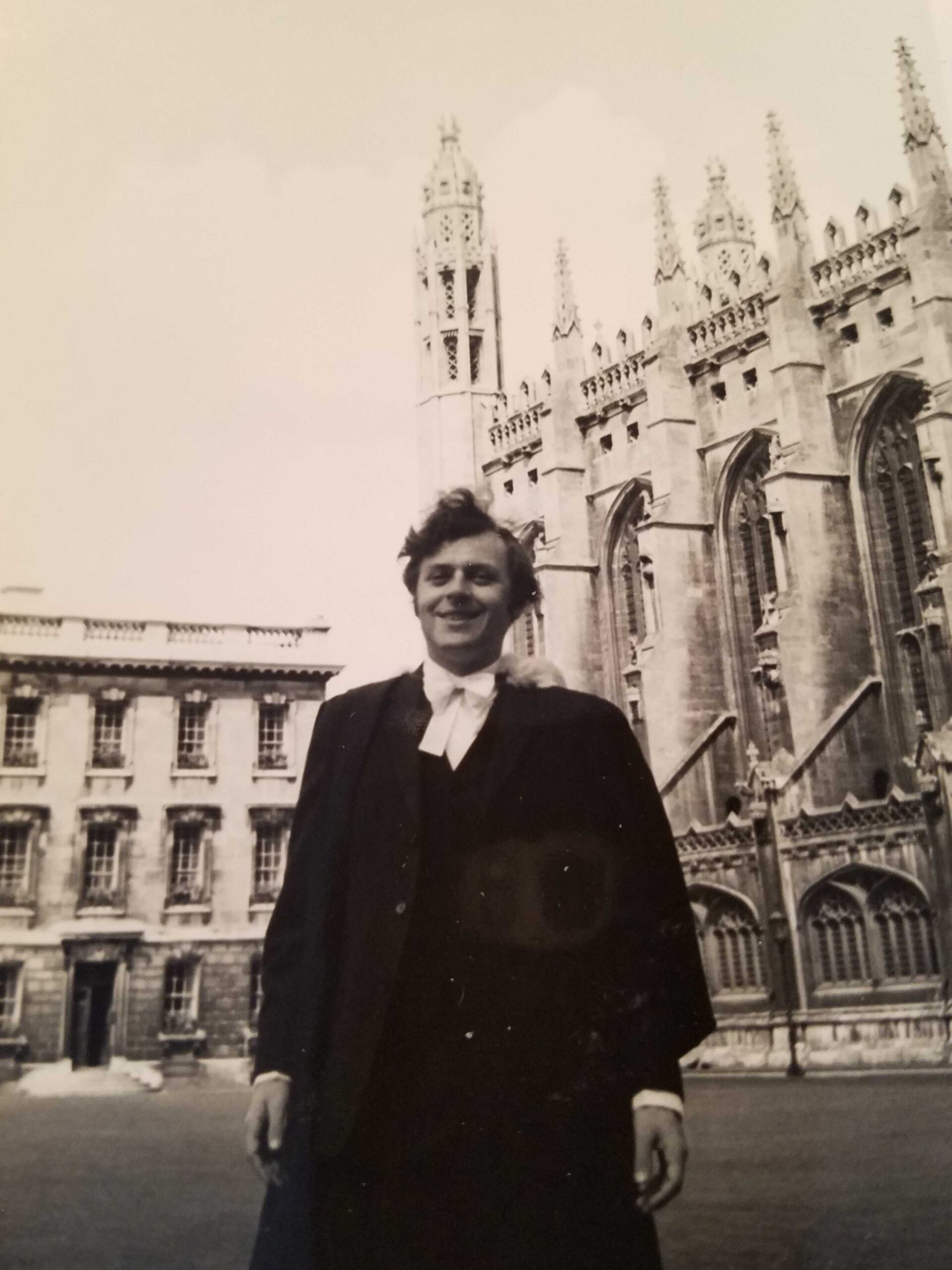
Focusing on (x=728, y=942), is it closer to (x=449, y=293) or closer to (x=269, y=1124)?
(x=449, y=293)

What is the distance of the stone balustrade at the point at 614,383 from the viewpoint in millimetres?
12672

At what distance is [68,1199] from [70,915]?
1.46 m

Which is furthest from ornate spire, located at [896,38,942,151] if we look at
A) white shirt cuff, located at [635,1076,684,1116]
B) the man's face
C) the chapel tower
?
white shirt cuff, located at [635,1076,684,1116]

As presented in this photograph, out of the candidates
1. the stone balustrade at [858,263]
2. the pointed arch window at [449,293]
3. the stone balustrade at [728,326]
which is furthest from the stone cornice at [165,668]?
the stone balustrade at [858,263]

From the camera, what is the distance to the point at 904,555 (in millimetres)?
12672

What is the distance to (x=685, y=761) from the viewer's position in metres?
11.8

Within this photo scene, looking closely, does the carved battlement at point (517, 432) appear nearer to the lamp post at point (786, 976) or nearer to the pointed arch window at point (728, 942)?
the pointed arch window at point (728, 942)

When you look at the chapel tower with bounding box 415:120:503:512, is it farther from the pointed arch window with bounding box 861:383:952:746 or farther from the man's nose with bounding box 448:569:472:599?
the pointed arch window with bounding box 861:383:952:746

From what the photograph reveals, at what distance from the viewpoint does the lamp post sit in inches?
388

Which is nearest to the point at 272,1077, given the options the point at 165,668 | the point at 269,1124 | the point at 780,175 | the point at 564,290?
the point at 269,1124

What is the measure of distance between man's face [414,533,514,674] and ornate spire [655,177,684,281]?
4.08 metres

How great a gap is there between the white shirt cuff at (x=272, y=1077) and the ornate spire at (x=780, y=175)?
23.2ft

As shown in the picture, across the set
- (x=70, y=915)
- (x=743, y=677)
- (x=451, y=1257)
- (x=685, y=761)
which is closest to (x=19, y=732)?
(x=70, y=915)

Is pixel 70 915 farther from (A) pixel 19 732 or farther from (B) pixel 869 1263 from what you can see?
(B) pixel 869 1263
